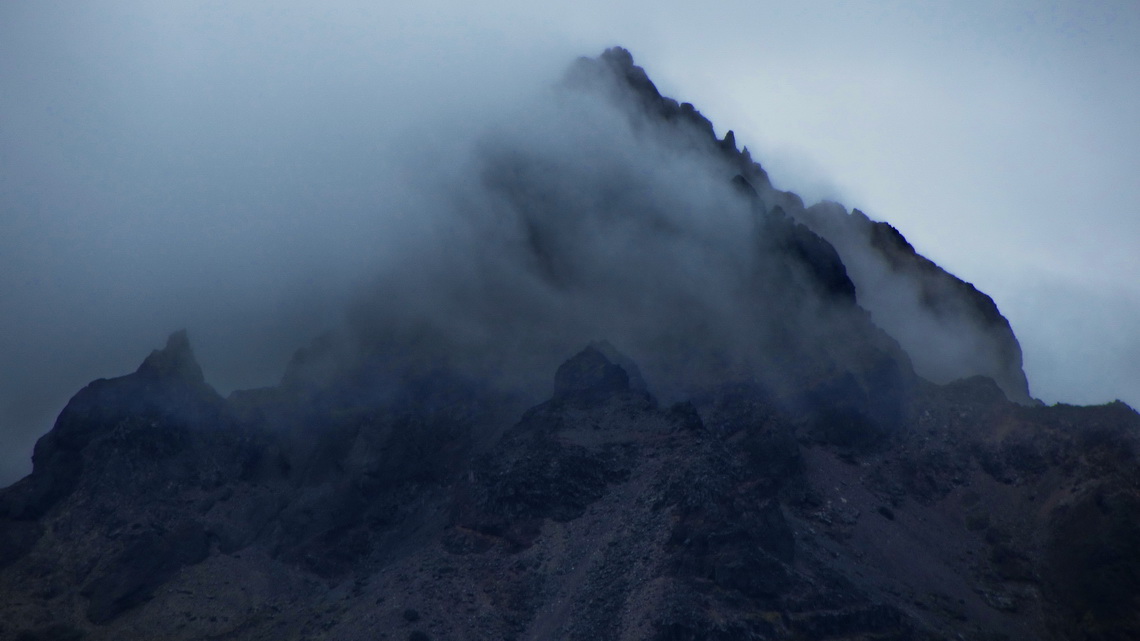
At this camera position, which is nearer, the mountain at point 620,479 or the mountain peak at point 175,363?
the mountain at point 620,479

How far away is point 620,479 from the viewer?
131375 millimetres

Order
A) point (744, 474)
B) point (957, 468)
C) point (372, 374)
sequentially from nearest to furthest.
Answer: point (744, 474) → point (957, 468) → point (372, 374)

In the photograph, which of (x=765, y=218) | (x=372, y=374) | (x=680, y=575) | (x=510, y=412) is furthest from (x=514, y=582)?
(x=765, y=218)

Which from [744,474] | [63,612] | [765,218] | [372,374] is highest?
[765,218]

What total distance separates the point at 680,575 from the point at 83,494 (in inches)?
4045

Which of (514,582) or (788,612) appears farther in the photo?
(514,582)

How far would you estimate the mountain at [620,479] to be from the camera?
4473 inches

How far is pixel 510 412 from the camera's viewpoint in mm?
161125

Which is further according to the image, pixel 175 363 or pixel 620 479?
pixel 175 363

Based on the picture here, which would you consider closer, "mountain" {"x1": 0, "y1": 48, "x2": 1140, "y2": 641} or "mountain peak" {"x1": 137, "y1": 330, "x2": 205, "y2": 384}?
"mountain" {"x1": 0, "y1": 48, "x2": 1140, "y2": 641}

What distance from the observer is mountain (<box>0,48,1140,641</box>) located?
114 meters

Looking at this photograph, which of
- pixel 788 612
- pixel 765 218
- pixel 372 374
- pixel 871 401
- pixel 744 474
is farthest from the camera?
pixel 765 218

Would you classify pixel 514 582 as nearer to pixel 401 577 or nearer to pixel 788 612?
pixel 401 577

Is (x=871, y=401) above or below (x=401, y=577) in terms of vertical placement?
above
